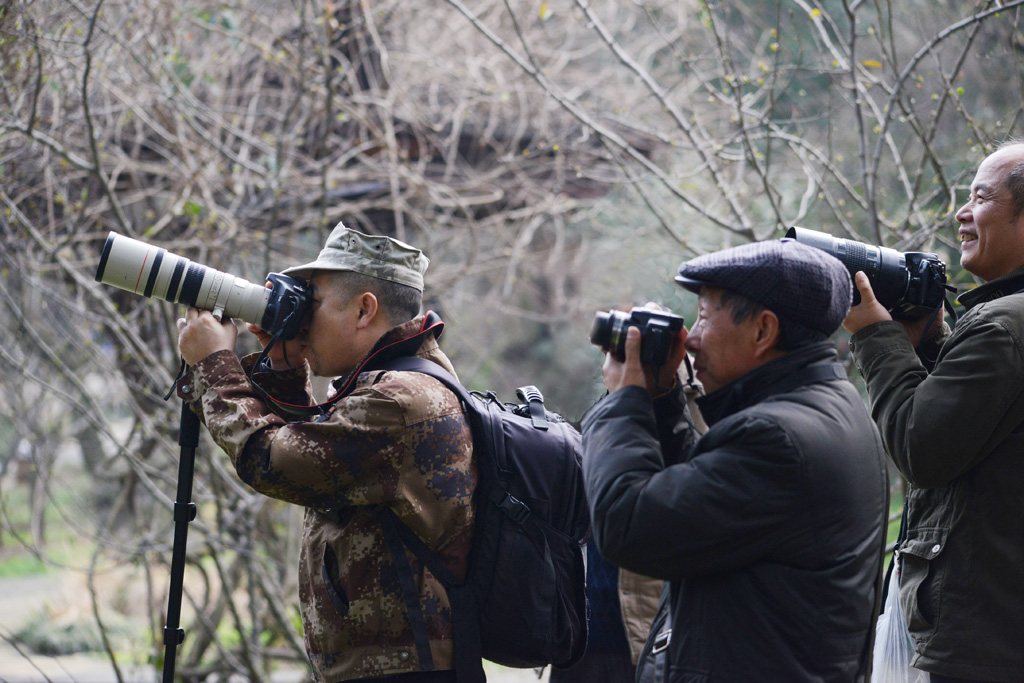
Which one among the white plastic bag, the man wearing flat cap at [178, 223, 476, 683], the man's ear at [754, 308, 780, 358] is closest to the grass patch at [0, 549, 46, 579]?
the man wearing flat cap at [178, 223, 476, 683]

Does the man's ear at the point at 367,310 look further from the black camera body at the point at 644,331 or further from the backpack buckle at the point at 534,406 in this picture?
the black camera body at the point at 644,331

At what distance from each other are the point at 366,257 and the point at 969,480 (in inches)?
53.7

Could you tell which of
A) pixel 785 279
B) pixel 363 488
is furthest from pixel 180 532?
pixel 785 279

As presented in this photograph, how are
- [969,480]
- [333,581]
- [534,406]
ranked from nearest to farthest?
[969,480] → [333,581] → [534,406]

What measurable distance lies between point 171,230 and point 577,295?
386cm

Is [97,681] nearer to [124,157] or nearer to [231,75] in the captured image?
[124,157]

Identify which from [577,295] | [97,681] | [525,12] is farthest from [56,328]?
[577,295]

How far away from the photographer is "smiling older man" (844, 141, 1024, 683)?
1.63 meters

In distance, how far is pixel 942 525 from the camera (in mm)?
1735

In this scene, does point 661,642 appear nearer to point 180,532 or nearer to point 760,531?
point 760,531

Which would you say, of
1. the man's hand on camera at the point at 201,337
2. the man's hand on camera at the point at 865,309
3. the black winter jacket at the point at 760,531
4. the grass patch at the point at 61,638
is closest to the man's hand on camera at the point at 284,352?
the man's hand on camera at the point at 201,337

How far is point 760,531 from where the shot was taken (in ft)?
4.48

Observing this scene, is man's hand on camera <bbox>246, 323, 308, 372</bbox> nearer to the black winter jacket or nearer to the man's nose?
the black winter jacket

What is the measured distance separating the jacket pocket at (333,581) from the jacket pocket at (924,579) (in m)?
1.16
